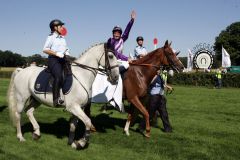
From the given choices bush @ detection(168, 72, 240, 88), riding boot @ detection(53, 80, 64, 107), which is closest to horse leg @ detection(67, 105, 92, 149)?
riding boot @ detection(53, 80, 64, 107)

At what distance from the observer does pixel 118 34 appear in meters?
11.2

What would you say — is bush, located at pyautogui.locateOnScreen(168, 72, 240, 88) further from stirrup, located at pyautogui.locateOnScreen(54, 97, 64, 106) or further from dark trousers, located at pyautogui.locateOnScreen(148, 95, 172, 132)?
stirrup, located at pyautogui.locateOnScreen(54, 97, 64, 106)

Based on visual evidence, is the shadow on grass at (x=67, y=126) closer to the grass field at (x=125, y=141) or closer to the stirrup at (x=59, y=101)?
the grass field at (x=125, y=141)

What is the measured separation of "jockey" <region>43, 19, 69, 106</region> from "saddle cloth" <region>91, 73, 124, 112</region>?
68.3 inches

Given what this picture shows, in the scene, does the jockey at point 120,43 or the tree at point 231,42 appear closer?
the jockey at point 120,43

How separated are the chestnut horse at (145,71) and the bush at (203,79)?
115 feet

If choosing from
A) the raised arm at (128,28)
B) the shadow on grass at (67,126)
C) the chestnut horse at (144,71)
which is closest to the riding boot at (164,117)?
the chestnut horse at (144,71)

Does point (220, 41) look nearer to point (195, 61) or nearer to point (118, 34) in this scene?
point (195, 61)

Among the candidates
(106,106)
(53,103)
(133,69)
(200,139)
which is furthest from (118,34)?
(106,106)

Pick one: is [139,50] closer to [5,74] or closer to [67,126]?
[67,126]

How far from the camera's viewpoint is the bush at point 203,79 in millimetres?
44366

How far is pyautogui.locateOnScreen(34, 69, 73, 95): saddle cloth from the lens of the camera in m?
9.13

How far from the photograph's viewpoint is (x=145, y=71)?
11.4 metres

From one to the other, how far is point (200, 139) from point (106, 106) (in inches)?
276
